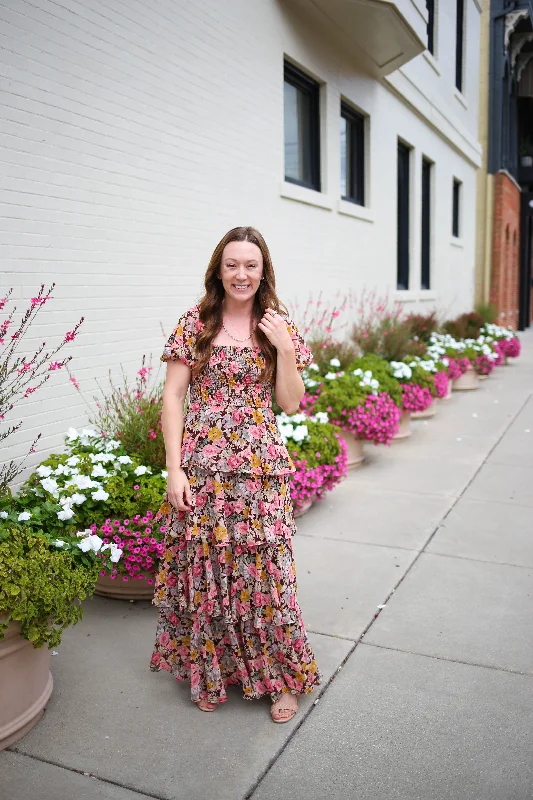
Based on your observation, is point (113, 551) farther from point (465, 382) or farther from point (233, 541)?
point (465, 382)

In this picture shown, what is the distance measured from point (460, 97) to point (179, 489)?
14435 mm

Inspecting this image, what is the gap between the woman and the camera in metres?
2.77

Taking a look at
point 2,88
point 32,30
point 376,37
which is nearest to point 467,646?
point 2,88

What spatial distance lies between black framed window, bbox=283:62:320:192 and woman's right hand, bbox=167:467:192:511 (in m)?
5.76

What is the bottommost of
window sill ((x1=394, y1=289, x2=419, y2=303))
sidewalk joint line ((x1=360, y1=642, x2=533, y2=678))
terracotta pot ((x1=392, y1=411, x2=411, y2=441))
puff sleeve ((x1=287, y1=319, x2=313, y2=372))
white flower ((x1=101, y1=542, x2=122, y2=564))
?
sidewalk joint line ((x1=360, y1=642, x2=533, y2=678))

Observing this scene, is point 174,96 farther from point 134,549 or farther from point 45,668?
point 45,668

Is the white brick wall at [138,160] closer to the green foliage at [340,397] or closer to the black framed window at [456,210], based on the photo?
the green foliage at [340,397]

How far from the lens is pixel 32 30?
405 cm

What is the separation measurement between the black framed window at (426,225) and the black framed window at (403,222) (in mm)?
1343

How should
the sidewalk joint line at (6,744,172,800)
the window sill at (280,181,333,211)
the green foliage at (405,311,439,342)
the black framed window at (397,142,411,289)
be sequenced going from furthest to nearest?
the black framed window at (397,142,411,289) → the green foliage at (405,311,439,342) → the window sill at (280,181,333,211) → the sidewalk joint line at (6,744,172,800)

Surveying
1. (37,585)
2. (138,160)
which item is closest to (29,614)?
(37,585)

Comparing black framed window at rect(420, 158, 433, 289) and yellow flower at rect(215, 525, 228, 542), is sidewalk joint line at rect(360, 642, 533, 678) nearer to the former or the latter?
yellow flower at rect(215, 525, 228, 542)

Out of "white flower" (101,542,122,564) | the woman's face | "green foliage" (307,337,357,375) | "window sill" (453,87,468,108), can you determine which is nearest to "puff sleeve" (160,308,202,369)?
the woman's face

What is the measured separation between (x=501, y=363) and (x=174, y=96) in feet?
34.0
